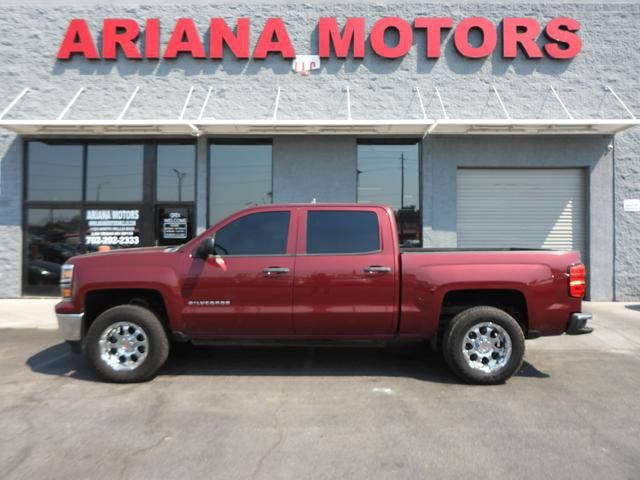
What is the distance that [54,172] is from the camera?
37.7 feet

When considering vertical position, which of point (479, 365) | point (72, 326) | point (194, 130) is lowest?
point (479, 365)

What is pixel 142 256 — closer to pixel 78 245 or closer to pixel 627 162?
pixel 78 245

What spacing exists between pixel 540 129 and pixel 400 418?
842 centimetres

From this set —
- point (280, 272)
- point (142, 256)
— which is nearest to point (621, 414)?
point (280, 272)

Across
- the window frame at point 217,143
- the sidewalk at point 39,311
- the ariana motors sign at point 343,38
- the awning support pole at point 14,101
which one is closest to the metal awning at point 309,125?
the awning support pole at point 14,101

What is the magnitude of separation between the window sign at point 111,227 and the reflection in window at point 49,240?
1.03ft

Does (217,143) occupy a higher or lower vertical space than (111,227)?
higher

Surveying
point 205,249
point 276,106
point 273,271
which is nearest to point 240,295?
point 273,271

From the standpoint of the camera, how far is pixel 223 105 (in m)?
11.3

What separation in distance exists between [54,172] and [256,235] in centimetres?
Result: 844

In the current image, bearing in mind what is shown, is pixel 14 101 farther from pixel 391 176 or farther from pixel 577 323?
pixel 577 323

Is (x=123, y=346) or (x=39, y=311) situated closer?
(x=123, y=346)

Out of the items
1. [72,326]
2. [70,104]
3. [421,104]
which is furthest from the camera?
[421,104]

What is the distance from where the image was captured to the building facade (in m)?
11.2
